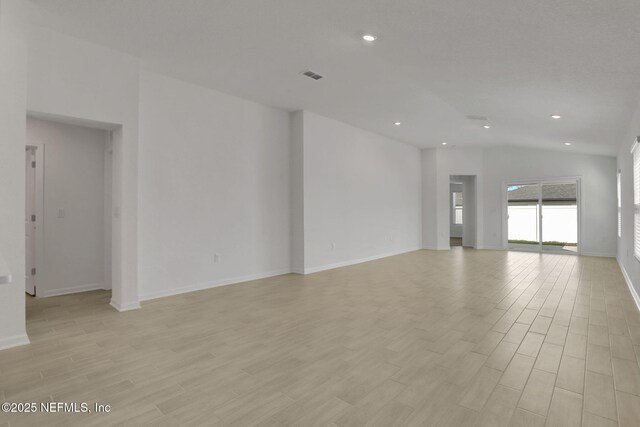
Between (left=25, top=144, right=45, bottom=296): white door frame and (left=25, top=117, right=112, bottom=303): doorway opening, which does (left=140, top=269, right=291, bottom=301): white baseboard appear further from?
(left=25, top=144, right=45, bottom=296): white door frame

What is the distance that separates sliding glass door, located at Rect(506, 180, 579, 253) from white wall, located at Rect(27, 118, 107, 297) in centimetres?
1021

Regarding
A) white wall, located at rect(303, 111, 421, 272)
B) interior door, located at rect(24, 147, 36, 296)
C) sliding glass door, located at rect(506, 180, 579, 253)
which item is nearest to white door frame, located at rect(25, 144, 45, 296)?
interior door, located at rect(24, 147, 36, 296)

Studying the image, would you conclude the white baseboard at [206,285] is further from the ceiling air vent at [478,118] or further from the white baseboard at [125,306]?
the ceiling air vent at [478,118]

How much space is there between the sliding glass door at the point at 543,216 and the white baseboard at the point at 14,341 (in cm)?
1088

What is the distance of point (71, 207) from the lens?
5.13m

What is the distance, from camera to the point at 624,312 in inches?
159

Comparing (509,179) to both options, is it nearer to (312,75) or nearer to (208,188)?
(312,75)

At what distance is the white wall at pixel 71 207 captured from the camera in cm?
492

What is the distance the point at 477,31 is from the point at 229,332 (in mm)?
3616

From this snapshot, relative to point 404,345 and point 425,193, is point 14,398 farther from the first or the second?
point 425,193

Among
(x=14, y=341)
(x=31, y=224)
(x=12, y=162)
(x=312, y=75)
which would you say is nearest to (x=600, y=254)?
(x=312, y=75)

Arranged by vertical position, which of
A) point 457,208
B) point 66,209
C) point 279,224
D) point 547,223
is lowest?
point 547,223

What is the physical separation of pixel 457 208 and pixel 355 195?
7.77 meters

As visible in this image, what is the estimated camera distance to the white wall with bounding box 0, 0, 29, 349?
10.0ft
